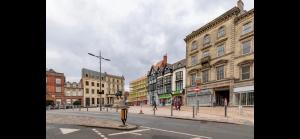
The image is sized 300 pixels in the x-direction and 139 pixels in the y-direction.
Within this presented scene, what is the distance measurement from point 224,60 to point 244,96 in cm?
644

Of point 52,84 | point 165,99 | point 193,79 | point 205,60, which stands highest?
point 205,60

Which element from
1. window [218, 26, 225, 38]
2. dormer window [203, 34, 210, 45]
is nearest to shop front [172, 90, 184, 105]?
dormer window [203, 34, 210, 45]

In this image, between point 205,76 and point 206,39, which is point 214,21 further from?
point 205,76

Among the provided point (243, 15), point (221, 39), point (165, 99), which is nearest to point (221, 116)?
point (243, 15)

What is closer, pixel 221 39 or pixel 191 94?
pixel 221 39

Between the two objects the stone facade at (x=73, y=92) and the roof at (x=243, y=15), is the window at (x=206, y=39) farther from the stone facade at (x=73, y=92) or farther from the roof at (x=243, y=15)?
the stone facade at (x=73, y=92)

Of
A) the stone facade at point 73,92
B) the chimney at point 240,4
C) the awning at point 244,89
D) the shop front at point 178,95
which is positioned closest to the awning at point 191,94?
the shop front at point 178,95

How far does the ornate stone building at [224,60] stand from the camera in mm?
27281

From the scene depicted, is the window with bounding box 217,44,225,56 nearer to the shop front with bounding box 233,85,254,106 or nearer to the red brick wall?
the shop front with bounding box 233,85,254,106

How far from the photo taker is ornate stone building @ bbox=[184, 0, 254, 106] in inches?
1074

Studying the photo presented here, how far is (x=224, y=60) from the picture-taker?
1218 inches
